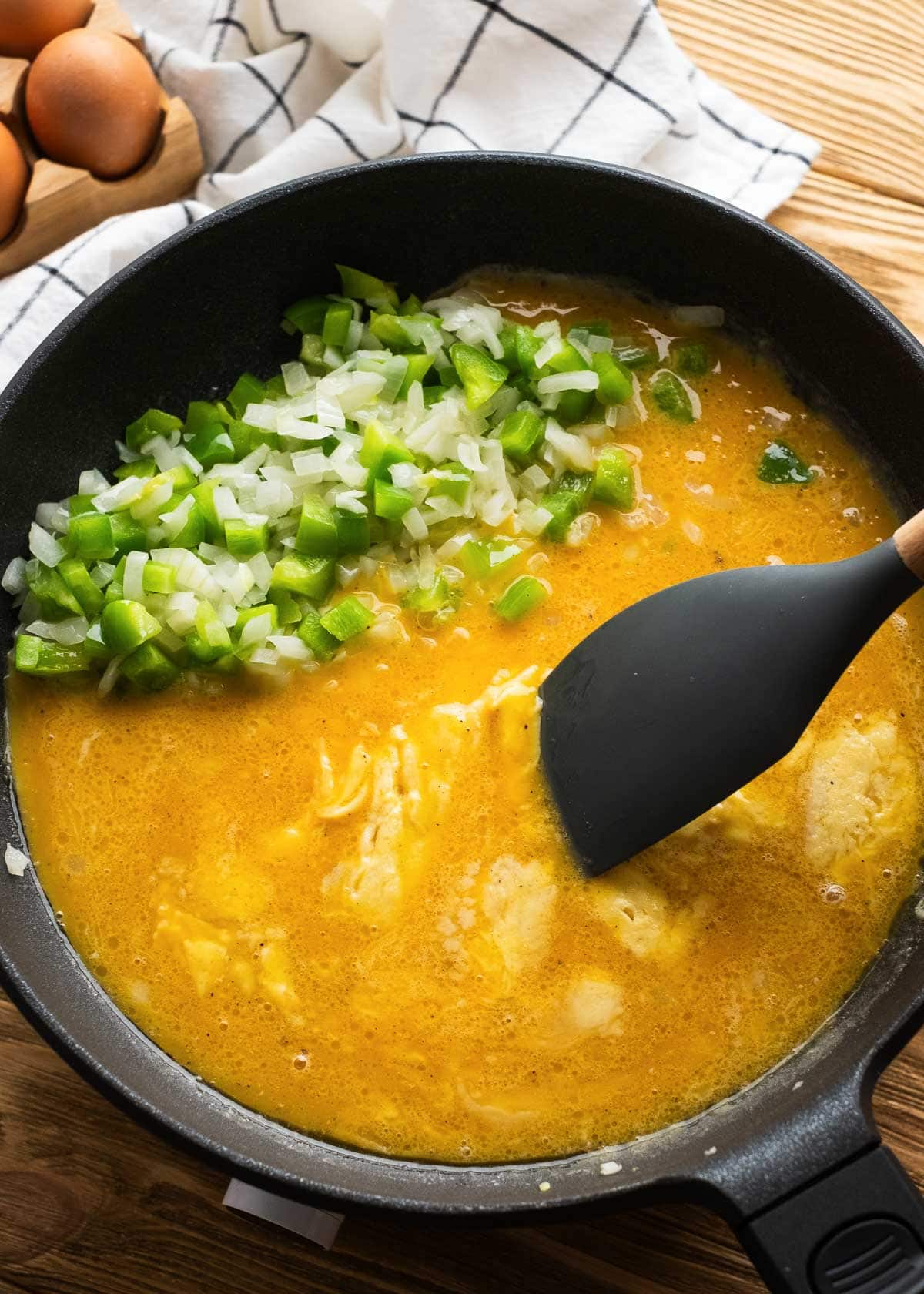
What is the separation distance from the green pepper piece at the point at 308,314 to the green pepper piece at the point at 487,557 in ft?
1.98

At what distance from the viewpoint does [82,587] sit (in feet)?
7.53

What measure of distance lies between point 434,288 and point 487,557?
67 centimetres

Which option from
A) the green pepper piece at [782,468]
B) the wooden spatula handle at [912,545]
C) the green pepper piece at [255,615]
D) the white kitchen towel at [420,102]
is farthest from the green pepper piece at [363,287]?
the wooden spatula handle at [912,545]

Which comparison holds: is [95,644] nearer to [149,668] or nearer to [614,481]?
[149,668]

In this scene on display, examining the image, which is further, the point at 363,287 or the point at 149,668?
the point at 363,287

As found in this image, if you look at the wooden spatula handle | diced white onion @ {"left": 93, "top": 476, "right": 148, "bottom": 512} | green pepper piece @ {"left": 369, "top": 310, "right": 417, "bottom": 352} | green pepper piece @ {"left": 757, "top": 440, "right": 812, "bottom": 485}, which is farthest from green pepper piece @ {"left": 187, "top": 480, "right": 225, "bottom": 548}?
the wooden spatula handle

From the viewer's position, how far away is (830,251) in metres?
2.69

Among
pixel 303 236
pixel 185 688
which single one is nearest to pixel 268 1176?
pixel 185 688

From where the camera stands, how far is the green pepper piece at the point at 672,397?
2504 mm

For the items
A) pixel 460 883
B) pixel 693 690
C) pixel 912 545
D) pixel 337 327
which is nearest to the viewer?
pixel 912 545

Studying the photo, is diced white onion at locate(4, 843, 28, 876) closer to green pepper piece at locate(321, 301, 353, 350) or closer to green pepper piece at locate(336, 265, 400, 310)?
green pepper piece at locate(321, 301, 353, 350)

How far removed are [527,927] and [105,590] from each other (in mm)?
1004

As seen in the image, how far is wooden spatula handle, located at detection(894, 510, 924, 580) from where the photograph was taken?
173 cm

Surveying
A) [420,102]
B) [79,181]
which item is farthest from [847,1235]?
[79,181]
